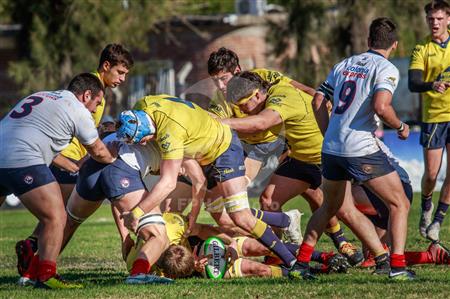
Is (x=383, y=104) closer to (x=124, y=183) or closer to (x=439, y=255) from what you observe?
(x=439, y=255)

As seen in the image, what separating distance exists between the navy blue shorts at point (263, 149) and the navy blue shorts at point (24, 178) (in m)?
3.22

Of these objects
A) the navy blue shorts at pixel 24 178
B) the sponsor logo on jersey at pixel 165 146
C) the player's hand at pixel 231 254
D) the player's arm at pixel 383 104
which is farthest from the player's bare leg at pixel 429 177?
the navy blue shorts at pixel 24 178

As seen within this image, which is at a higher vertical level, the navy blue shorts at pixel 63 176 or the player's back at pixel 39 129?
the player's back at pixel 39 129

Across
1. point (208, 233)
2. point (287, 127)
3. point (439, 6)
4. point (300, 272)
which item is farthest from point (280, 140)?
point (300, 272)

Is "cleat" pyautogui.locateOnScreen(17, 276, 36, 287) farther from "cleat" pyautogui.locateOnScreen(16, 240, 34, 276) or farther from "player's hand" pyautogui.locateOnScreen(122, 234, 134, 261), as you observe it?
"player's hand" pyautogui.locateOnScreen(122, 234, 134, 261)

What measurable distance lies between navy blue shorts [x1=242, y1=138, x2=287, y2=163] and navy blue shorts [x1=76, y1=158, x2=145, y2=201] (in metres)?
2.31

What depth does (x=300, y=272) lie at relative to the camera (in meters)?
8.58

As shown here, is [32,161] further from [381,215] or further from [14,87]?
[14,87]

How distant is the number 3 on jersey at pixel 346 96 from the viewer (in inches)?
328

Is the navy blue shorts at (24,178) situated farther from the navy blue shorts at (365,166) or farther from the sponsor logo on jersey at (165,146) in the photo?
the navy blue shorts at (365,166)

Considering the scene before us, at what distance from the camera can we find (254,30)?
113ft

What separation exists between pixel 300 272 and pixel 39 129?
8.44 feet

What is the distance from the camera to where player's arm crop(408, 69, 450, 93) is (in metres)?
10.5

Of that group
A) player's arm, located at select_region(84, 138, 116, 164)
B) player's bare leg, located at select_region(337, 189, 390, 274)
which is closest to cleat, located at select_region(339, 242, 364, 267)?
player's bare leg, located at select_region(337, 189, 390, 274)
